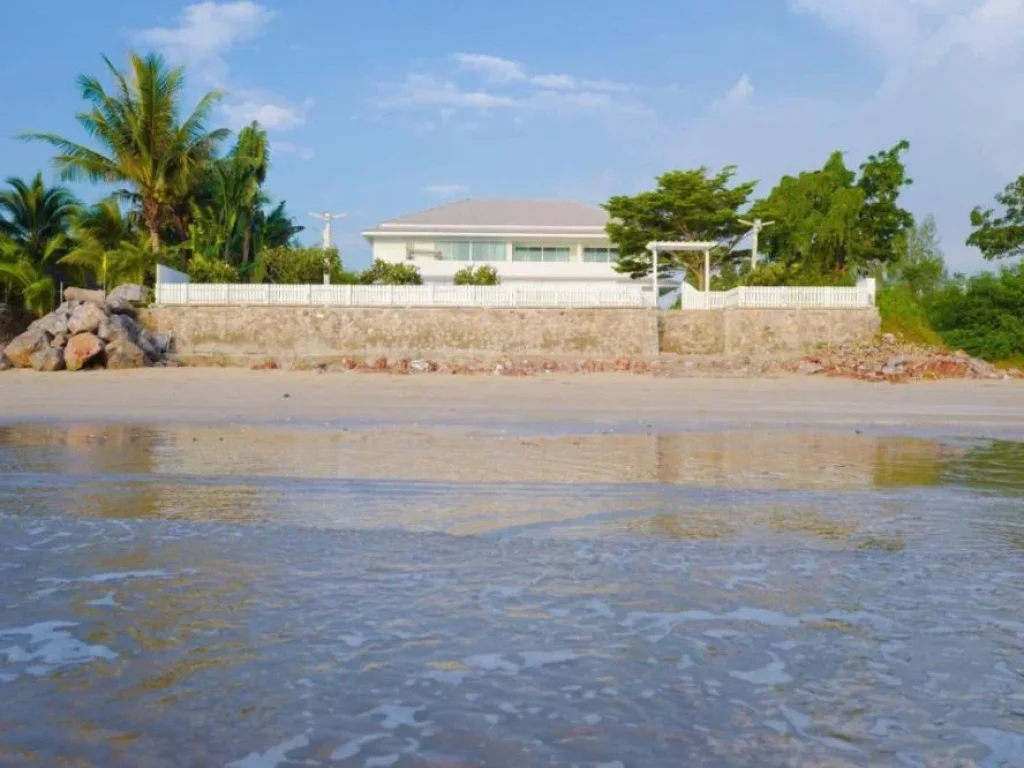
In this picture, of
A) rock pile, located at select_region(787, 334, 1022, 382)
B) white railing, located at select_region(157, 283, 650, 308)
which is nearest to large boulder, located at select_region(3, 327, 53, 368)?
white railing, located at select_region(157, 283, 650, 308)

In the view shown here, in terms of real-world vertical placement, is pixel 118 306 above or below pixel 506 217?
below

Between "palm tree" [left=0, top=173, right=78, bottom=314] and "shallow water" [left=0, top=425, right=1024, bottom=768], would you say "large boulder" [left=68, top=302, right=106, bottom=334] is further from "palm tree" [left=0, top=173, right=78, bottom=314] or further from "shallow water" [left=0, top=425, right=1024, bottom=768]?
"shallow water" [left=0, top=425, right=1024, bottom=768]

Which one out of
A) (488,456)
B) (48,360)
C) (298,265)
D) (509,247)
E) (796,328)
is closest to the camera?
(488,456)

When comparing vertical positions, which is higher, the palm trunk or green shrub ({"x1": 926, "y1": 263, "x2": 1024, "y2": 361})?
the palm trunk

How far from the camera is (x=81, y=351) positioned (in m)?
20.9

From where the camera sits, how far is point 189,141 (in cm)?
3158

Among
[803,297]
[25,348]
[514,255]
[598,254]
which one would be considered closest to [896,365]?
[803,297]

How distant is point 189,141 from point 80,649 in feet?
101

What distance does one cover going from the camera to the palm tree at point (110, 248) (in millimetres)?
28766

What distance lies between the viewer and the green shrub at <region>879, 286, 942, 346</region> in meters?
26.0

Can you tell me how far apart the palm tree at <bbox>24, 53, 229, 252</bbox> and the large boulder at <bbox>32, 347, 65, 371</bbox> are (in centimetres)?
1108

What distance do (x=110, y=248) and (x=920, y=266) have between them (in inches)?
1333

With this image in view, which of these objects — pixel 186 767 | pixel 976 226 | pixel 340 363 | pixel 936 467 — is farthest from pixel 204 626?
pixel 976 226

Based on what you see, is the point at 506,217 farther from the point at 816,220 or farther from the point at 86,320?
the point at 86,320
